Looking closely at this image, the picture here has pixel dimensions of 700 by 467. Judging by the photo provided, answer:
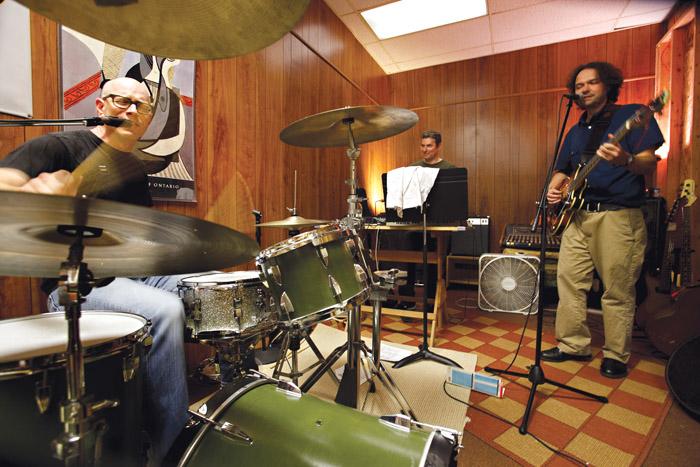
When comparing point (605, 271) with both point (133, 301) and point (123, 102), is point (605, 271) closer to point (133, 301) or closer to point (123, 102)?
point (133, 301)

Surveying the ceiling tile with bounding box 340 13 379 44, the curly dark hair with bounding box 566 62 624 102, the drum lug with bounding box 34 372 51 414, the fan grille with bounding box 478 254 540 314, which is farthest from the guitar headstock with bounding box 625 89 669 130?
the ceiling tile with bounding box 340 13 379 44

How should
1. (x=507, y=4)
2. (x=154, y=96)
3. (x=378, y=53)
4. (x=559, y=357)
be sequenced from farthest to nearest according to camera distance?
(x=378, y=53)
(x=507, y=4)
(x=559, y=357)
(x=154, y=96)

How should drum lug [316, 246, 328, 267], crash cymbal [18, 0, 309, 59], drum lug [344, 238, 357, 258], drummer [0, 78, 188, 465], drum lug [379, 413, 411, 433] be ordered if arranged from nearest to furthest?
1. drum lug [379, 413, 411, 433]
2. crash cymbal [18, 0, 309, 59]
3. drummer [0, 78, 188, 465]
4. drum lug [316, 246, 328, 267]
5. drum lug [344, 238, 357, 258]

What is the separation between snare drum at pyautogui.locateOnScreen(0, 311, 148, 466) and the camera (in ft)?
Answer: 1.94

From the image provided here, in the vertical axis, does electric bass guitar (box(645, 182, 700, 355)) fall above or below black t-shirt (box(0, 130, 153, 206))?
below

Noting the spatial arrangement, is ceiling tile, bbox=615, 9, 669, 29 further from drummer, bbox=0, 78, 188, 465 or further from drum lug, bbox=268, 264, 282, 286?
drummer, bbox=0, 78, 188, 465

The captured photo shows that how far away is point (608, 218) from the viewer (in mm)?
1924

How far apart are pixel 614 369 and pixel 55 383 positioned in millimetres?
2568

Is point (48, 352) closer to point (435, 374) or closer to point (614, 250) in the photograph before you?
point (435, 374)

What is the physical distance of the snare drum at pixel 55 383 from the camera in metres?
0.59

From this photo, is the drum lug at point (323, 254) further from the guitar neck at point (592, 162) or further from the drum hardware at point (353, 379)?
the guitar neck at point (592, 162)

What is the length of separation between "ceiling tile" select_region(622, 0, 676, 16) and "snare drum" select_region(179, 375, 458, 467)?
4833 millimetres

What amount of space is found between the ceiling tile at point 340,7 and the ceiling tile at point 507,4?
4.77 feet

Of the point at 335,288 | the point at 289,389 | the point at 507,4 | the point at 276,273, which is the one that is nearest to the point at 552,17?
the point at 507,4
